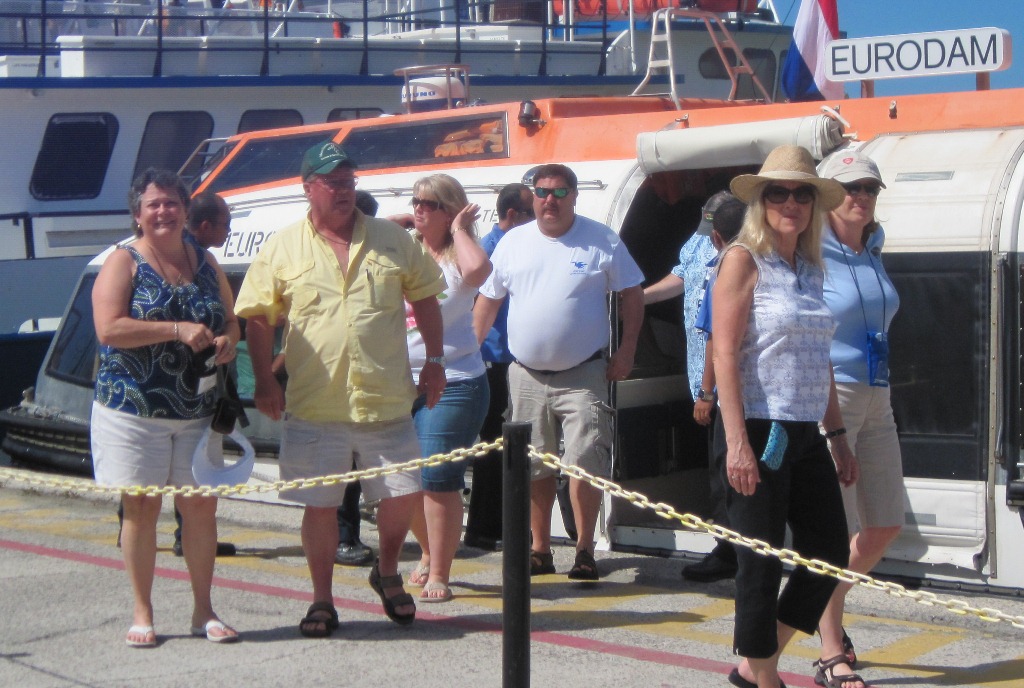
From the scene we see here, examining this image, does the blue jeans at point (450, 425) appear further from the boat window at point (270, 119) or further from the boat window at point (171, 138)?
the boat window at point (270, 119)

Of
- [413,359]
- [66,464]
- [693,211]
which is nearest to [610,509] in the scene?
[413,359]

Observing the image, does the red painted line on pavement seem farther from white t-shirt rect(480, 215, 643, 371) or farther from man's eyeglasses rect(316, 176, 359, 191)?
man's eyeglasses rect(316, 176, 359, 191)

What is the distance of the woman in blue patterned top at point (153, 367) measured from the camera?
507 centimetres

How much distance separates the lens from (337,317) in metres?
5.25

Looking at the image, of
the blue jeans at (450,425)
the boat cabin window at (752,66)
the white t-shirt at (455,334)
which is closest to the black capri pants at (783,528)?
the blue jeans at (450,425)

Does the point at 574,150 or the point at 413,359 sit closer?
the point at 413,359

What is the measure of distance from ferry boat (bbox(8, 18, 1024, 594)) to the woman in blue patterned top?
2.26 m

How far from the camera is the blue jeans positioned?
234 inches

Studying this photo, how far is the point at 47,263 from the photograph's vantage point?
13711mm

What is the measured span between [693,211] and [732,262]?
3585 mm

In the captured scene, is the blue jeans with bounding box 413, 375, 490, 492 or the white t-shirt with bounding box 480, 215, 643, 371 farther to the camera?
the white t-shirt with bounding box 480, 215, 643, 371

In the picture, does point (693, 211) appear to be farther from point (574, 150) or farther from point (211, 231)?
point (211, 231)

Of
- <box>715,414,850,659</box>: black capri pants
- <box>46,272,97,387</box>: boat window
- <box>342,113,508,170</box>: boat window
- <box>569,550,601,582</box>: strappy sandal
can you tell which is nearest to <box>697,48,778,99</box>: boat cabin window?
<box>342,113,508,170</box>: boat window

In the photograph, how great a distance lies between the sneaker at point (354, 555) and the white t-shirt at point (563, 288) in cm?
136
